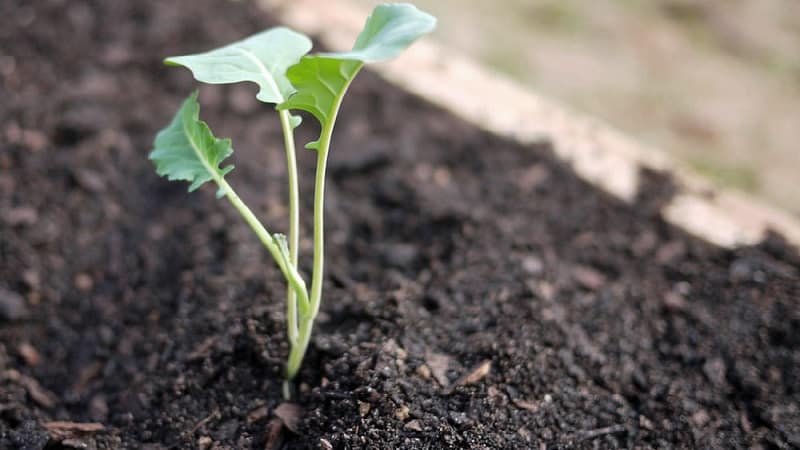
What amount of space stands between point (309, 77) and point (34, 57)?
140cm

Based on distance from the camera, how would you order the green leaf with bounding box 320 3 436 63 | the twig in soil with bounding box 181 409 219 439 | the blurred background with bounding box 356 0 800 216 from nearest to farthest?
the green leaf with bounding box 320 3 436 63
the twig in soil with bounding box 181 409 219 439
the blurred background with bounding box 356 0 800 216

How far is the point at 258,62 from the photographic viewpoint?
3.28 feet

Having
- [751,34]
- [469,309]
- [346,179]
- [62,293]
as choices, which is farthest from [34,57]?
[751,34]

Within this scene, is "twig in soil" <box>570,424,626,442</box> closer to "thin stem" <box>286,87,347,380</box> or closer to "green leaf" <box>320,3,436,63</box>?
"thin stem" <box>286,87,347,380</box>

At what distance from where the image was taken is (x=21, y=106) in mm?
1773

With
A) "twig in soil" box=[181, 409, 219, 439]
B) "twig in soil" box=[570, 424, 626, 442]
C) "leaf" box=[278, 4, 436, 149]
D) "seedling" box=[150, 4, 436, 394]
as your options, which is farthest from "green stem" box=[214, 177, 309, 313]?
"twig in soil" box=[570, 424, 626, 442]

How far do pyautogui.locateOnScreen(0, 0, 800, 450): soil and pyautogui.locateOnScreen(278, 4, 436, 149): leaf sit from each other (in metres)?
0.44

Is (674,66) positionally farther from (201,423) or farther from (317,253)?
(201,423)

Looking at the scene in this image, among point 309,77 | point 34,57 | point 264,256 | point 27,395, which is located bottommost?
point 27,395

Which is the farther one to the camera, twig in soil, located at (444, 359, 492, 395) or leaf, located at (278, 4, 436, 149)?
twig in soil, located at (444, 359, 492, 395)

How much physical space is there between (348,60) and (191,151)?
347 millimetres

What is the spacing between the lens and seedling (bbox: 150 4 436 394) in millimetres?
841

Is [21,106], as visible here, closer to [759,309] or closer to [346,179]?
[346,179]

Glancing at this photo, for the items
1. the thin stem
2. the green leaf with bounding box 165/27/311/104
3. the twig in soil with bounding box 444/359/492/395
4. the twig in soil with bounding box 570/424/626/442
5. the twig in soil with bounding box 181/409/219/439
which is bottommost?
the twig in soil with bounding box 181/409/219/439
